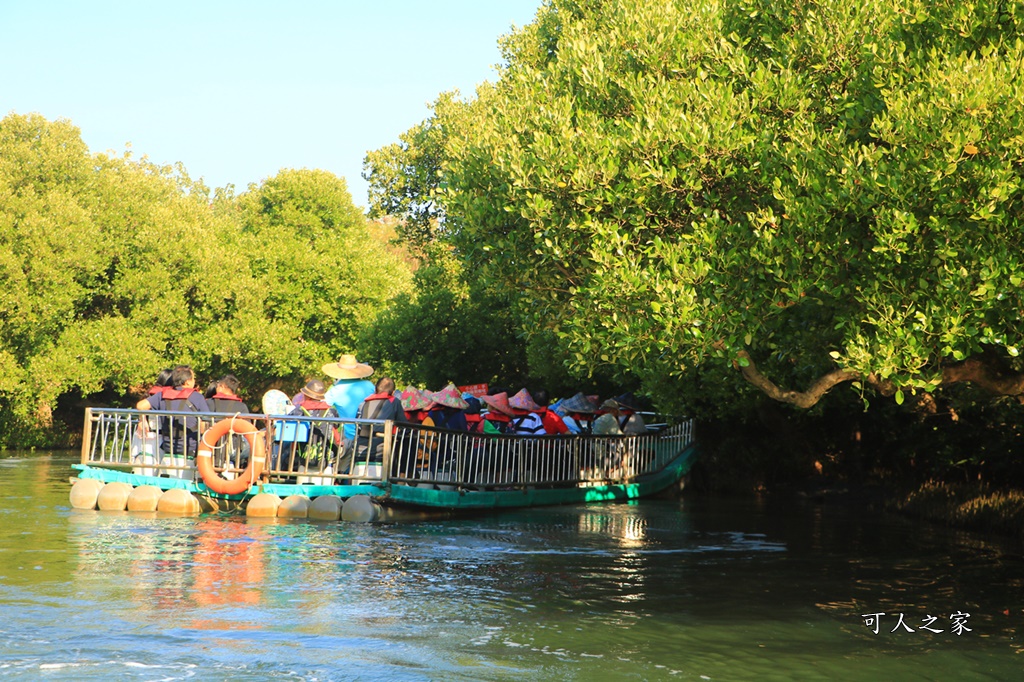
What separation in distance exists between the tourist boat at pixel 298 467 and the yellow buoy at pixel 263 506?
Result: 1cm

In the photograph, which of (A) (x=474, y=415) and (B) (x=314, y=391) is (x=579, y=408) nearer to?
(A) (x=474, y=415)

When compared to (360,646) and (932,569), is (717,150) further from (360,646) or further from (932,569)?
(360,646)

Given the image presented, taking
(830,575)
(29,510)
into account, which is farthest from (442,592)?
(29,510)

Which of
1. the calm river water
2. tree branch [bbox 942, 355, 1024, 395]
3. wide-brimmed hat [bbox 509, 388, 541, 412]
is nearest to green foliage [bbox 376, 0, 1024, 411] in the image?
tree branch [bbox 942, 355, 1024, 395]

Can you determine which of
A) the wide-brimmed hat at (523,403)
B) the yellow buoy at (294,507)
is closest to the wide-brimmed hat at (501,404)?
the wide-brimmed hat at (523,403)

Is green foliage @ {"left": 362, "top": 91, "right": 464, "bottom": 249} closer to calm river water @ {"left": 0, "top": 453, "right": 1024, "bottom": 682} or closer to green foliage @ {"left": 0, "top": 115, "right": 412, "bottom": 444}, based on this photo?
green foliage @ {"left": 0, "top": 115, "right": 412, "bottom": 444}

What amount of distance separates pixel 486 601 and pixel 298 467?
24.3 ft

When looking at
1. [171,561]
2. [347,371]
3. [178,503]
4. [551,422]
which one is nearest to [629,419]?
[551,422]

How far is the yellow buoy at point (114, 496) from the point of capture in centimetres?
1656

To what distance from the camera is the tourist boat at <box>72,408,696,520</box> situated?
16.2m

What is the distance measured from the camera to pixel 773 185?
39.3ft

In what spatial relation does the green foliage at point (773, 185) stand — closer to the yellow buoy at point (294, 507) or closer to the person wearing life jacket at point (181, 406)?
the yellow buoy at point (294, 507)

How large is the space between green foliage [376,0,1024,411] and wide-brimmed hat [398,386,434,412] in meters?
2.96

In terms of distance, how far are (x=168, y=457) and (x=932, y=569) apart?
10.9 m
